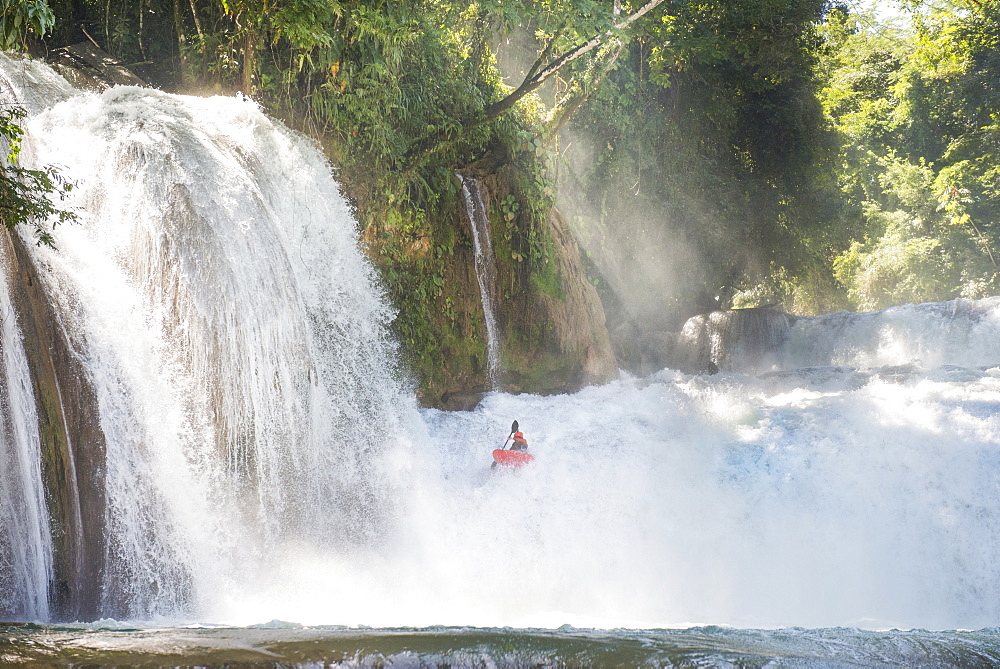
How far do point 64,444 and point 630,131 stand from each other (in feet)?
47.6

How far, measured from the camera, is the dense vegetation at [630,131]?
9.98 metres

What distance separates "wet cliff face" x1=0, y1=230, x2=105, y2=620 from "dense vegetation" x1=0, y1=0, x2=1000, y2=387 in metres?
1.89

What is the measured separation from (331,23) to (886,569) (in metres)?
8.32

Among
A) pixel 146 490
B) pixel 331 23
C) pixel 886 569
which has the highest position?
pixel 331 23

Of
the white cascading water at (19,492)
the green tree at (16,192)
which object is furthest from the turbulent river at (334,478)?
the green tree at (16,192)

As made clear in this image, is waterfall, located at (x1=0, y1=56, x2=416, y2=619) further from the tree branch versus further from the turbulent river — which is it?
the tree branch

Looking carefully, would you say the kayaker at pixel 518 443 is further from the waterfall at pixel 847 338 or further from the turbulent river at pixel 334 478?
the waterfall at pixel 847 338

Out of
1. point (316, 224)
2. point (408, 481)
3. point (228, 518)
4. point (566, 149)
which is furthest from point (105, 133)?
point (566, 149)

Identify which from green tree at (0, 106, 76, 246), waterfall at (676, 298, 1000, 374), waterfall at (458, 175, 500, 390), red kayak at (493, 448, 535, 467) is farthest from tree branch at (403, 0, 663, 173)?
waterfall at (676, 298, 1000, 374)

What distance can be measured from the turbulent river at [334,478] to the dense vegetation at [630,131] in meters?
1.36

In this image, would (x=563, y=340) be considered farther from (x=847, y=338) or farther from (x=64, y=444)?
(x=64, y=444)

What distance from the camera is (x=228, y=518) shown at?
6801 millimetres

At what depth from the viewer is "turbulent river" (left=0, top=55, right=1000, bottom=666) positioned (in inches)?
234

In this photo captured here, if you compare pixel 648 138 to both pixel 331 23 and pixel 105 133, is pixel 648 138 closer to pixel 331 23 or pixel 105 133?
pixel 331 23
